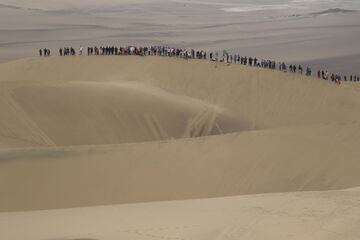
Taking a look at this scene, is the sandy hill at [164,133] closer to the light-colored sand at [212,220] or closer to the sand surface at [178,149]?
the sand surface at [178,149]

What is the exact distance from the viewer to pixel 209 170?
14055 millimetres

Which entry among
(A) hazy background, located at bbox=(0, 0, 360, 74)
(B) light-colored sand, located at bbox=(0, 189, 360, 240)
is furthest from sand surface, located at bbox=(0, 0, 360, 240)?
(A) hazy background, located at bbox=(0, 0, 360, 74)

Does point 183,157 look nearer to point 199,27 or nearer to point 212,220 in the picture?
point 212,220

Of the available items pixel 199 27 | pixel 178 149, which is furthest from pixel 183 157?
pixel 199 27

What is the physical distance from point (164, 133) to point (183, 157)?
19.2ft

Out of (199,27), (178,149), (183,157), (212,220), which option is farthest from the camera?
(199,27)

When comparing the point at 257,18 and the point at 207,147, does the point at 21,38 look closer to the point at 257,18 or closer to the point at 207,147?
the point at 257,18

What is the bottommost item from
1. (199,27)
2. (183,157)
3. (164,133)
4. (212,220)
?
(199,27)

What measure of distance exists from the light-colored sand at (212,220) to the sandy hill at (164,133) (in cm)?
242

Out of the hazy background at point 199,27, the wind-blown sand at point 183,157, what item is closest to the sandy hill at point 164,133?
the wind-blown sand at point 183,157

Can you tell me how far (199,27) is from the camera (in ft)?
179

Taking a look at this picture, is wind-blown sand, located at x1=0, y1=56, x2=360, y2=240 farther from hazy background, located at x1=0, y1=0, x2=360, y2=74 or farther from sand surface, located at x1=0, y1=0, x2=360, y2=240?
hazy background, located at x1=0, y1=0, x2=360, y2=74

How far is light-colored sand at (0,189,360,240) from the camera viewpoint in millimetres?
8258

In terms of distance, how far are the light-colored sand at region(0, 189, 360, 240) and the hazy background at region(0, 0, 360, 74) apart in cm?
2676
